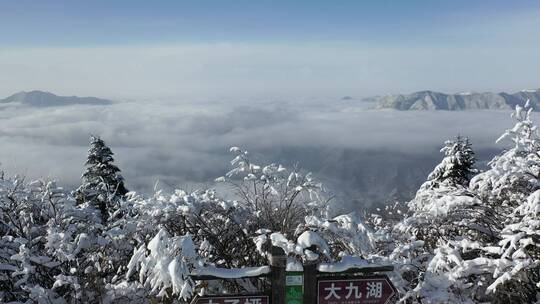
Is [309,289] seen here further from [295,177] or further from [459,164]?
[459,164]

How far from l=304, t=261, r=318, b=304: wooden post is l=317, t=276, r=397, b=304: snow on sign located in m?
0.06

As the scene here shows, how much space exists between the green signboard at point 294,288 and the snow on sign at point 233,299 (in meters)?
0.22

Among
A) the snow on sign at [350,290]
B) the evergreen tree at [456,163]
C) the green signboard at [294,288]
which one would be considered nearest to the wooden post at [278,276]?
the green signboard at [294,288]

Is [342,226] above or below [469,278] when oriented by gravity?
above

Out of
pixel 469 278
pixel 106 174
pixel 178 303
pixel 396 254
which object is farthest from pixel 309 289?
pixel 106 174

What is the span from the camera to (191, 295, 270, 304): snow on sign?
4.89m

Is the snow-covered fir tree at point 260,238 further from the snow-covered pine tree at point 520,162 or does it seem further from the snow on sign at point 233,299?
the snow on sign at point 233,299

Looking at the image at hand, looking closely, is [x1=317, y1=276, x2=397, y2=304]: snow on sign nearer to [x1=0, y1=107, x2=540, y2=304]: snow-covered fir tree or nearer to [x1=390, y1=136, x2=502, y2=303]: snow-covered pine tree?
[x1=0, y1=107, x2=540, y2=304]: snow-covered fir tree

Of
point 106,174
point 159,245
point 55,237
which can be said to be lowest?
point 106,174

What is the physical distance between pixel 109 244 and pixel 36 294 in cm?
188

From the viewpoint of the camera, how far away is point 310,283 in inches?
199

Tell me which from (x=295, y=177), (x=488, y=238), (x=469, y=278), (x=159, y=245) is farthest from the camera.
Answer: (x=295, y=177)

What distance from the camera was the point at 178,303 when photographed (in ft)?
23.2

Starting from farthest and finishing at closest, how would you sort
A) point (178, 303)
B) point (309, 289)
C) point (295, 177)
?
point (295, 177) < point (178, 303) < point (309, 289)
